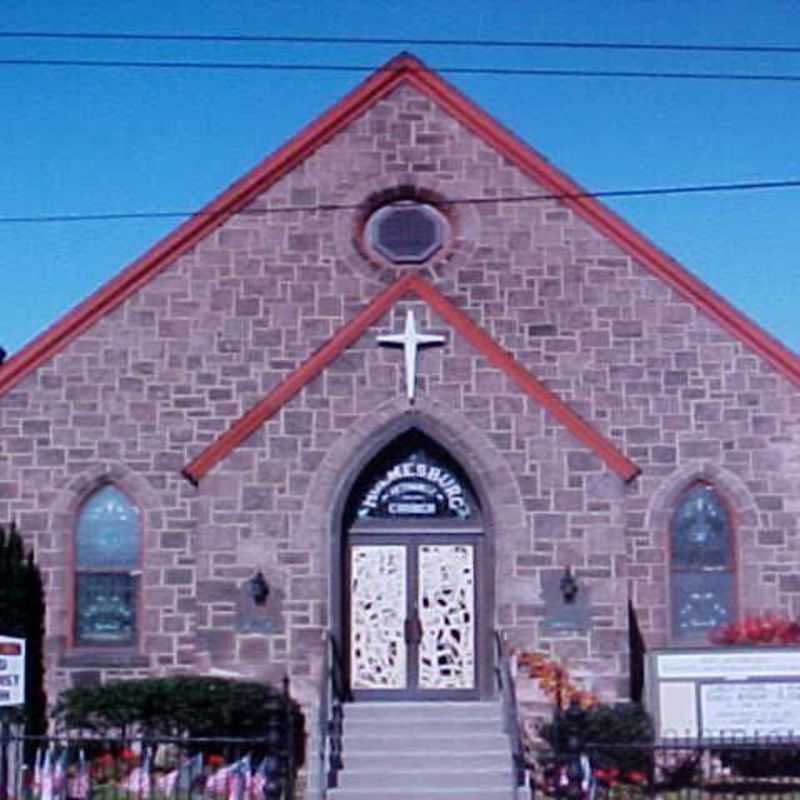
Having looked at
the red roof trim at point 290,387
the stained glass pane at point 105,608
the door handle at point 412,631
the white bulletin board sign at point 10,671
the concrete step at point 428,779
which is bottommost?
the concrete step at point 428,779

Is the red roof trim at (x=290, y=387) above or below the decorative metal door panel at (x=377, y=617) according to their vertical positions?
above

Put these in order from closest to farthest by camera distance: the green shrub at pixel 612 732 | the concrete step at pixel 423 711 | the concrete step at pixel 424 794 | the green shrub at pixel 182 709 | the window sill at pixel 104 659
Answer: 1. the concrete step at pixel 424 794
2. the green shrub at pixel 612 732
3. the green shrub at pixel 182 709
4. the concrete step at pixel 423 711
5. the window sill at pixel 104 659

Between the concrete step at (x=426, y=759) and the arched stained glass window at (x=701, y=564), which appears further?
the arched stained glass window at (x=701, y=564)

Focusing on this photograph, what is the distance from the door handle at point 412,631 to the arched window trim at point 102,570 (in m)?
3.52

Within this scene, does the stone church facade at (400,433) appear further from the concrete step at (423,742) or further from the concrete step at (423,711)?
the concrete step at (423,742)

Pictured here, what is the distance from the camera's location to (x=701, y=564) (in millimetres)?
25578

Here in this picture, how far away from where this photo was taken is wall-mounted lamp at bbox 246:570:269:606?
23719 mm

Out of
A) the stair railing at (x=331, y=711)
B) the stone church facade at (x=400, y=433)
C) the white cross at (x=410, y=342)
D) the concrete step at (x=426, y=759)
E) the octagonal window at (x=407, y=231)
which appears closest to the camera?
the stair railing at (x=331, y=711)

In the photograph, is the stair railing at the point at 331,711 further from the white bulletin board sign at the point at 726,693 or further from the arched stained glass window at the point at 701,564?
the arched stained glass window at the point at 701,564

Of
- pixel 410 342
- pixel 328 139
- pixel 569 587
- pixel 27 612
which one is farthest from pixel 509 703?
pixel 328 139

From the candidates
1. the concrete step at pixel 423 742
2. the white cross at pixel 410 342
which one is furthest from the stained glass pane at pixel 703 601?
the white cross at pixel 410 342

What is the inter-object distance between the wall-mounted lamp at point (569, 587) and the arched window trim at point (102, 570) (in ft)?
18.4

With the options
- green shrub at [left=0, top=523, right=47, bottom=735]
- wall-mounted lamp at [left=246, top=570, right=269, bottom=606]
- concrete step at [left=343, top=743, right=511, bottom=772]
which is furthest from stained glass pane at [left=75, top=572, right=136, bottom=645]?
concrete step at [left=343, top=743, right=511, bottom=772]

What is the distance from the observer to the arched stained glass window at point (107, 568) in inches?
1001
